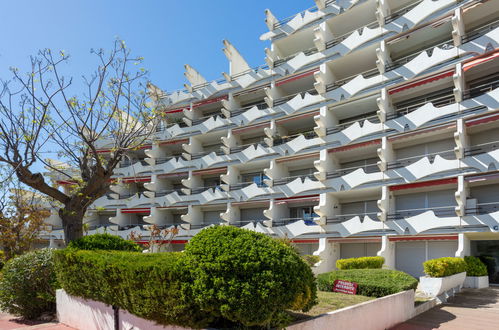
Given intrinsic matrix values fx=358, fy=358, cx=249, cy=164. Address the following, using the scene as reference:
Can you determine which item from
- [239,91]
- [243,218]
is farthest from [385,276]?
[239,91]

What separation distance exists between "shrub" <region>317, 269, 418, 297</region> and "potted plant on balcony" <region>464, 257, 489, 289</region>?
6250 mm

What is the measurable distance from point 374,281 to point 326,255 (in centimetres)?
1119

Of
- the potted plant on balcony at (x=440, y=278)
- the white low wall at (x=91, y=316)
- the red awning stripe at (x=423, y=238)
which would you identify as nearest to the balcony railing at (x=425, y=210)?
the red awning stripe at (x=423, y=238)

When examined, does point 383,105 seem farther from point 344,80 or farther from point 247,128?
point 247,128

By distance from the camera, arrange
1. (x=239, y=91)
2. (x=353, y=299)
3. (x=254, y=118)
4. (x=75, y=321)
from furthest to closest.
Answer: (x=239, y=91) → (x=254, y=118) → (x=353, y=299) → (x=75, y=321)

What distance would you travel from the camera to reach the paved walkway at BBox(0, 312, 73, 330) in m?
10.3

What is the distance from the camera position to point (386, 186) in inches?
864

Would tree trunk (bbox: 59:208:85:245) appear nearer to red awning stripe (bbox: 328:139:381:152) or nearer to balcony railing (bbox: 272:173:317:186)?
balcony railing (bbox: 272:173:317:186)

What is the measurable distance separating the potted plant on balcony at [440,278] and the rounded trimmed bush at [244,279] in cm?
951

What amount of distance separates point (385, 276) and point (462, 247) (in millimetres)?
7924

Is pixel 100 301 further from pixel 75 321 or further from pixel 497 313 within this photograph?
pixel 497 313

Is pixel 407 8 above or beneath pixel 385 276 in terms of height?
above

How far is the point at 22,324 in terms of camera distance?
36.9ft

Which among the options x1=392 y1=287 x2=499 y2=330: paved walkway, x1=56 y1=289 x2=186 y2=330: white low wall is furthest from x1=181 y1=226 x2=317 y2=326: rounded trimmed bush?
x1=392 y1=287 x2=499 y2=330: paved walkway
